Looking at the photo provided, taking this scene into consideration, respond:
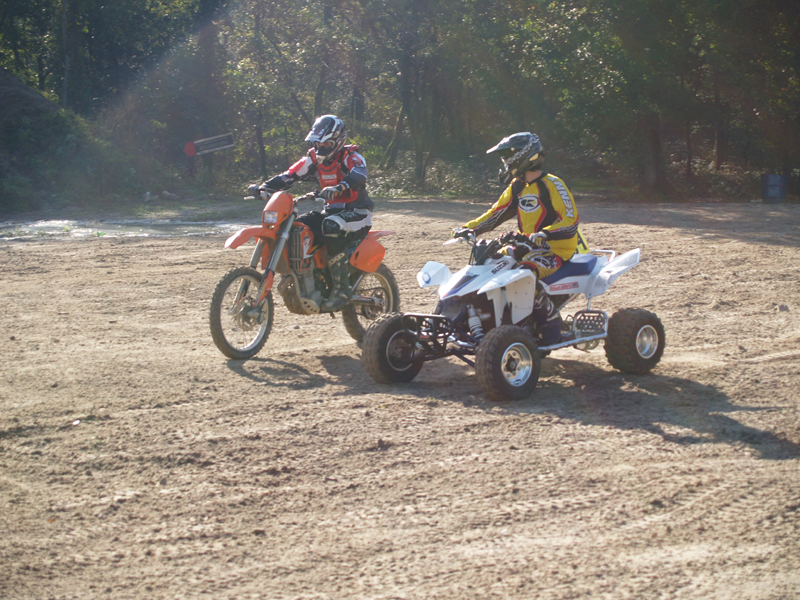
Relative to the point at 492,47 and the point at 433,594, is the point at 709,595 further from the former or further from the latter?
the point at 492,47

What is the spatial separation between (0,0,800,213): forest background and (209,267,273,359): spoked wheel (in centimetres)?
1544

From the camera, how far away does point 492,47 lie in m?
23.4

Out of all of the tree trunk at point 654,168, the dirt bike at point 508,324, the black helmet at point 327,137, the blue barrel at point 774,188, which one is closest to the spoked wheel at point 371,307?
the black helmet at point 327,137

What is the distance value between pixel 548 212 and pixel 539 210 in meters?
0.07

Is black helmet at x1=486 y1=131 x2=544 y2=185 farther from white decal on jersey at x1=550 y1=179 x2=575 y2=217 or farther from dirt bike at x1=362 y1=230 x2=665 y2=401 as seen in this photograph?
dirt bike at x1=362 y1=230 x2=665 y2=401

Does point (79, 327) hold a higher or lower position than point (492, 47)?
lower

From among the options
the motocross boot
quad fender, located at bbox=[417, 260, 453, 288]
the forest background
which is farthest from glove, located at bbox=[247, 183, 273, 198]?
the forest background

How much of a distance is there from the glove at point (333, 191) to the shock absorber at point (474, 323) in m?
1.86

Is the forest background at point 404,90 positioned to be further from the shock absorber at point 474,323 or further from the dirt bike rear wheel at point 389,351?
the dirt bike rear wheel at point 389,351

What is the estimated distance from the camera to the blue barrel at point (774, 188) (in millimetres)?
20375

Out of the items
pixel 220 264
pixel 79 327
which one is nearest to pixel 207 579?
pixel 79 327

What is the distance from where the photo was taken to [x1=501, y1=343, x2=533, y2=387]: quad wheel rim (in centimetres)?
539

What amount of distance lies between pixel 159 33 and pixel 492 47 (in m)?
14.2

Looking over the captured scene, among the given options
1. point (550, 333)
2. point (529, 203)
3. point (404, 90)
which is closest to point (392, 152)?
point (404, 90)
